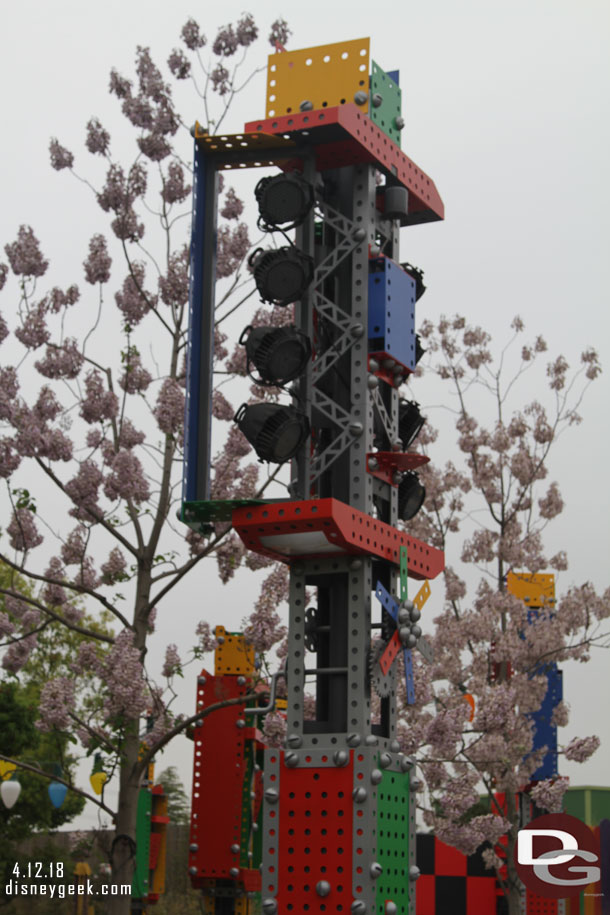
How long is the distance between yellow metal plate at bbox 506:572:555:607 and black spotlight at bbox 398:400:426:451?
827cm

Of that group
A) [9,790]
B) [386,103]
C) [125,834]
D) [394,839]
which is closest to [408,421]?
[386,103]

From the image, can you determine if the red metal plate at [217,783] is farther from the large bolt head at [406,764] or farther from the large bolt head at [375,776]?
the large bolt head at [375,776]

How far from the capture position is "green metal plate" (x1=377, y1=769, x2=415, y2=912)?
6.90m

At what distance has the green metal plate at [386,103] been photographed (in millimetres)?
8121

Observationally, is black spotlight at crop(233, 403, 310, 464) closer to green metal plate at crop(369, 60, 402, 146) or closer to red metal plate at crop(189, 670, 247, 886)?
green metal plate at crop(369, 60, 402, 146)

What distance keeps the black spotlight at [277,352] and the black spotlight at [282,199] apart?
74 cm

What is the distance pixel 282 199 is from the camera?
7.54 metres

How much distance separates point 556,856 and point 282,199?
4132mm

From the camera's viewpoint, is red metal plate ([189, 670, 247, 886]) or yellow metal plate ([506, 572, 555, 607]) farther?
yellow metal plate ([506, 572, 555, 607])

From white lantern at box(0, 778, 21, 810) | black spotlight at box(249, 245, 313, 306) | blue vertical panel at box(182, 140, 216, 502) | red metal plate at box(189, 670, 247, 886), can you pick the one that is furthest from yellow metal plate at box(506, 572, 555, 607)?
black spotlight at box(249, 245, 313, 306)

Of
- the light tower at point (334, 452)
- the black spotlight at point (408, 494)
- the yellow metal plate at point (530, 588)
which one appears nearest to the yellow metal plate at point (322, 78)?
the light tower at point (334, 452)

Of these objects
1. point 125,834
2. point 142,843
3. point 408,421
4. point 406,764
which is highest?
point 408,421

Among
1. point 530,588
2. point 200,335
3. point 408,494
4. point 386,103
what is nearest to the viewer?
point 200,335

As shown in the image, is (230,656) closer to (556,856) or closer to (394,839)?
(394,839)
